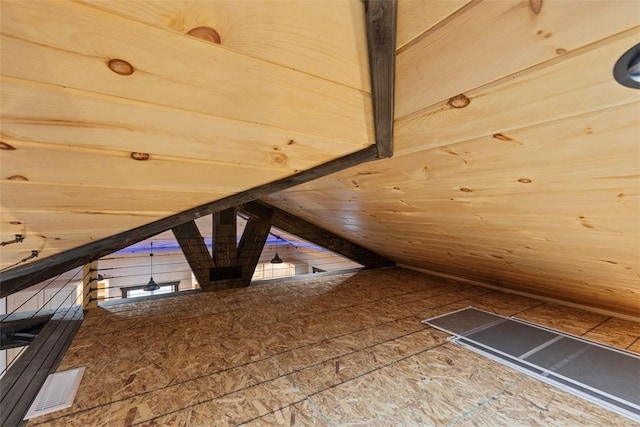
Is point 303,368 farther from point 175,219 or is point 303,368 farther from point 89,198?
point 89,198

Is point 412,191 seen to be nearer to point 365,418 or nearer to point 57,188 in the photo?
point 365,418

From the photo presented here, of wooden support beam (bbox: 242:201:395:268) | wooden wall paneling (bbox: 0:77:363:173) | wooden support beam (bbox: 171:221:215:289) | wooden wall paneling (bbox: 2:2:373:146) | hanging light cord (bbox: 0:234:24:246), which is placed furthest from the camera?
wooden support beam (bbox: 242:201:395:268)

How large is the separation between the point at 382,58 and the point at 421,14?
121 millimetres

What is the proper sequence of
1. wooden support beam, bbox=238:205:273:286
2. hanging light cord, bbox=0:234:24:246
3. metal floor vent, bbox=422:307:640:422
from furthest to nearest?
wooden support beam, bbox=238:205:273:286
metal floor vent, bbox=422:307:640:422
hanging light cord, bbox=0:234:24:246

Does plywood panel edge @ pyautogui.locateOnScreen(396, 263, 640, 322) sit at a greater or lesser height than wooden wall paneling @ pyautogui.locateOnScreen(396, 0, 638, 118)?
lesser

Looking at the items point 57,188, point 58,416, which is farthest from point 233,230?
point 57,188

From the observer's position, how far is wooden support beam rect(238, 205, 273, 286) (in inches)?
125

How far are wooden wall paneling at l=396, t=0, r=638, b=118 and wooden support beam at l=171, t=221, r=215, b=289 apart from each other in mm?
2701

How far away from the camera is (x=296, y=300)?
275cm

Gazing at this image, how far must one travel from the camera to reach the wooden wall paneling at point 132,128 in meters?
0.57

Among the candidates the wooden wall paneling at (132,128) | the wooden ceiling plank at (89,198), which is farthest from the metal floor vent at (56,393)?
the wooden wall paneling at (132,128)

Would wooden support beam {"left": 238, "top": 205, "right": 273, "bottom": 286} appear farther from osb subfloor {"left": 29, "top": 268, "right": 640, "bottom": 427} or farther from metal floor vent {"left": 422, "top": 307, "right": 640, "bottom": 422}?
metal floor vent {"left": 422, "top": 307, "right": 640, "bottom": 422}

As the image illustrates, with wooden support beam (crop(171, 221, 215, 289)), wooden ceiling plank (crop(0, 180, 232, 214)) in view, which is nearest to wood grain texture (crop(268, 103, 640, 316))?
wooden ceiling plank (crop(0, 180, 232, 214))

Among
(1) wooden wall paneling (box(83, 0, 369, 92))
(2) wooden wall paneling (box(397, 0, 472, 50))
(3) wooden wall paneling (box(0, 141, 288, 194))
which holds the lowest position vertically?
(3) wooden wall paneling (box(0, 141, 288, 194))
